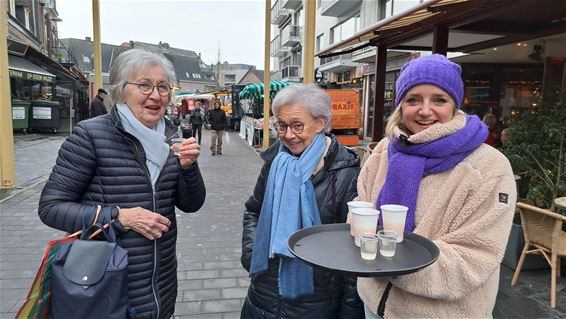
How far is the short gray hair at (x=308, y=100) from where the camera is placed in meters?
2.03

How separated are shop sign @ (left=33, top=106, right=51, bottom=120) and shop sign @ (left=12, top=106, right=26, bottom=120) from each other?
78 cm

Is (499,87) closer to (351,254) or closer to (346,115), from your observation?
(346,115)

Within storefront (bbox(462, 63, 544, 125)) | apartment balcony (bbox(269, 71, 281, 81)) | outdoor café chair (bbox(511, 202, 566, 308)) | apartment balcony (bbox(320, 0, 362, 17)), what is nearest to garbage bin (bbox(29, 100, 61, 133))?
apartment balcony (bbox(320, 0, 362, 17))

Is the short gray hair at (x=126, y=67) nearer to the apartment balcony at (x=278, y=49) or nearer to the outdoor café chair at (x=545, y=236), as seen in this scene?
the outdoor café chair at (x=545, y=236)

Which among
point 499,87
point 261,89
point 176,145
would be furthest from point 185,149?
point 261,89

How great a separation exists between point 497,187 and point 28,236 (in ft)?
18.0

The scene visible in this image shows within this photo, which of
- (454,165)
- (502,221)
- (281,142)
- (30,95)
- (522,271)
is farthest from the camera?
(30,95)

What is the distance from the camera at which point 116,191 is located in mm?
1805

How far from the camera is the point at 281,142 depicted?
215cm

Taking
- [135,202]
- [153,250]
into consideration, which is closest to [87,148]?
[135,202]

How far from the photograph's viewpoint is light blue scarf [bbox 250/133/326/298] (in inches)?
75.4

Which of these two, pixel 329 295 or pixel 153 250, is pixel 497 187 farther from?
A: pixel 153 250

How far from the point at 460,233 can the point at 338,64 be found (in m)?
24.8

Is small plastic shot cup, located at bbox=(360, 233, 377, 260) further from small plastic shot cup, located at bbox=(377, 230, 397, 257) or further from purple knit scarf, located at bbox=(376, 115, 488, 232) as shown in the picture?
purple knit scarf, located at bbox=(376, 115, 488, 232)
